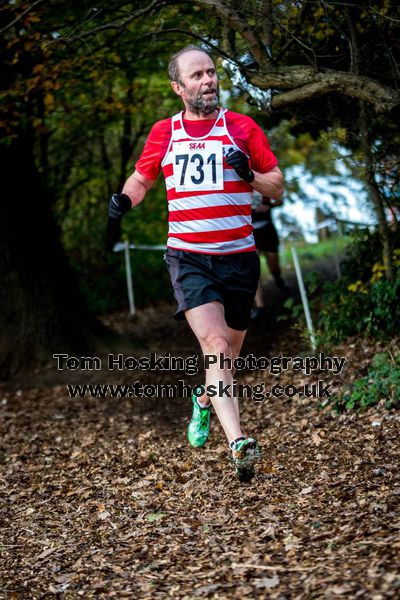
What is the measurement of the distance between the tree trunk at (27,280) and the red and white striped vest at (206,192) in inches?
176

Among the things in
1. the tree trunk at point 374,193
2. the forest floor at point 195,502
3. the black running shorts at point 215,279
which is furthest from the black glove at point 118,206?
the tree trunk at point 374,193

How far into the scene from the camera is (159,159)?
4652mm

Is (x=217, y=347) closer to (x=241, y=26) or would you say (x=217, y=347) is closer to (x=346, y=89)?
(x=346, y=89)

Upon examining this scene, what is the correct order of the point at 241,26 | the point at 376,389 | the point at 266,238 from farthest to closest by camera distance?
1. the point at 266,238
2. the point at 376,389
3. the point at 241,26

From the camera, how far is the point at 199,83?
4473 millimetres

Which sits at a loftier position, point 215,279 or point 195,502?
point 215,279

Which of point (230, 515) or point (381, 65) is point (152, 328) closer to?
point (381, 65)

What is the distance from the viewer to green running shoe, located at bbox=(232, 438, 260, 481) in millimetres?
4219

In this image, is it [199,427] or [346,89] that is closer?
[199,427]

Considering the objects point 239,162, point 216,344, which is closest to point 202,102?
point 239,162

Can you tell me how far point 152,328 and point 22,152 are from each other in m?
3.41

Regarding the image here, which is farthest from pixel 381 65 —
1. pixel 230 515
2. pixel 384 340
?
pixel 230 515

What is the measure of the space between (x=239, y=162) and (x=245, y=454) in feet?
4.96

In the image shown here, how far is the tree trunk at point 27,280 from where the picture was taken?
870 cm
